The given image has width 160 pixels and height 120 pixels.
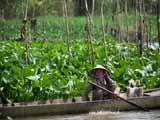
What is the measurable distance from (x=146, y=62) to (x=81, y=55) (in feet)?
6.70

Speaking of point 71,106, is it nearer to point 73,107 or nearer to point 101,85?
point 73,107

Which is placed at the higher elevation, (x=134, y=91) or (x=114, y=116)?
(x=134, y=91)

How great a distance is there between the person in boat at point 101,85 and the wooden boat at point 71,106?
21cm

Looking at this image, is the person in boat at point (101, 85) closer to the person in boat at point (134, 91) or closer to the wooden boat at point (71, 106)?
the wooden boat at point (71, 106)

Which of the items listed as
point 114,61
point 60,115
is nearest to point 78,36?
point 114,61

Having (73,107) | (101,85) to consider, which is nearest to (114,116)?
(101,85)

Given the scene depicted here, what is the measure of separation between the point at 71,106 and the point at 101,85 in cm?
73

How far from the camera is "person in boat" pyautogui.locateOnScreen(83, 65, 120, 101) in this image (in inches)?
409

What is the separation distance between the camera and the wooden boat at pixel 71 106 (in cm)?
1012

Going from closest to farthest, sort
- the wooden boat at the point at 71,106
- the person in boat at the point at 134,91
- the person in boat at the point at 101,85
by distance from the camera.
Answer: the wooden boat at the point at 71,106 < the person in boat at the point at 101,85 < the person in boat at the point at 134,91

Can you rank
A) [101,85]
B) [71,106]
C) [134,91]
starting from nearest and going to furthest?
1. [71,106]
2. [101,85]
3. [134,91]

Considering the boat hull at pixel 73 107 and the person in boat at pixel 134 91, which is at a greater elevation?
the person in boat at pixel 134 91

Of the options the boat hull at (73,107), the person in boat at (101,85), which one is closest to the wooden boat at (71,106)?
the boat hull at (73,107)

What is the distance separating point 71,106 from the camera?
10328 millimetres
